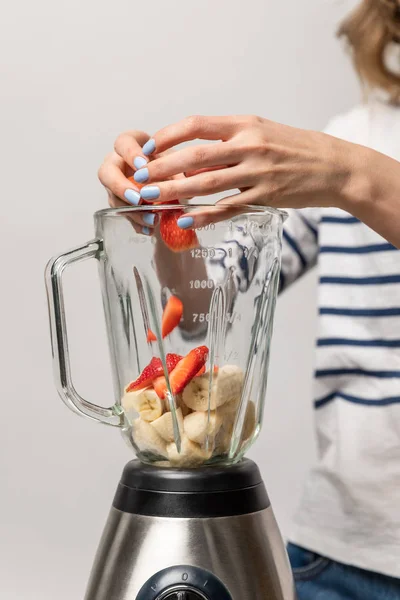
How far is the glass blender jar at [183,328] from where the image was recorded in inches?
Result: 26.2

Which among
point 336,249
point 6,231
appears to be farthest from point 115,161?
point 6,231

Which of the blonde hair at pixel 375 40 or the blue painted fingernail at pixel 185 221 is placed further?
the blonde hair at pixel 375 40

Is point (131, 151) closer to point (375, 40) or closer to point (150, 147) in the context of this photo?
point (150, 147)

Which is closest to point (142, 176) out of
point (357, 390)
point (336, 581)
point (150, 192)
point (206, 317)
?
point (150, 192)

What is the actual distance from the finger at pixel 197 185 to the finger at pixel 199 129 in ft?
0.10

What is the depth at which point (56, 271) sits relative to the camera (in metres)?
0.67

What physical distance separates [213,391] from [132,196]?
16cm

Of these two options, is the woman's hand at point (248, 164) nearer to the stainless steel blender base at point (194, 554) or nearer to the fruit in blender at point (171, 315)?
the fruit in blender at point (171, 315)

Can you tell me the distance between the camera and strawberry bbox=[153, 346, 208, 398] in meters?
0.67

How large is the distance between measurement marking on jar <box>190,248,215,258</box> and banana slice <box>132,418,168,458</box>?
13 cm

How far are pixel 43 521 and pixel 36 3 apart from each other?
0.87m

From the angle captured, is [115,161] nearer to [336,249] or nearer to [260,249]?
[260,249]

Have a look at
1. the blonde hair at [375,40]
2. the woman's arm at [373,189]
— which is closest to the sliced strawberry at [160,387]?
the woman's arm at [373,189]

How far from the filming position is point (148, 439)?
68 centimetres
